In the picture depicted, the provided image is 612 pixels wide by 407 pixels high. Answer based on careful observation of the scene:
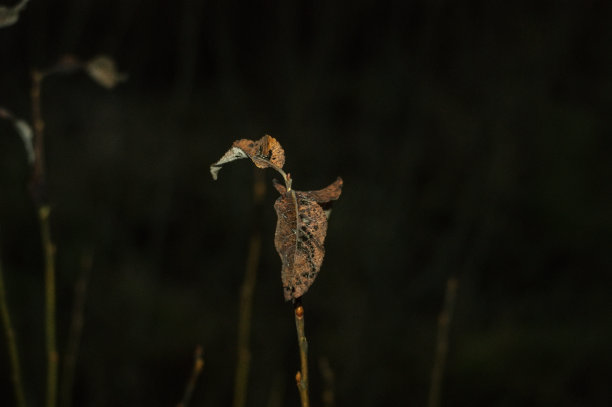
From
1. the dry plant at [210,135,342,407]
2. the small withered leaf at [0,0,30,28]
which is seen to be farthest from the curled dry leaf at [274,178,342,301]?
the small withered leaf at [0,0,30,28]

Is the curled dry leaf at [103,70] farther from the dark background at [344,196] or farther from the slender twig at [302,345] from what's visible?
the dark background at [344,196]

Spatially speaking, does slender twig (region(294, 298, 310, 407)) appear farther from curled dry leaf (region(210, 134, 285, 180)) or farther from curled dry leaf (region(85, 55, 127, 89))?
curled dry leaf (region(85, 55, 127, 89))

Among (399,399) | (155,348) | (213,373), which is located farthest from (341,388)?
(155,348)

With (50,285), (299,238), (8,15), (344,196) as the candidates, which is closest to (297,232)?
(299,238)

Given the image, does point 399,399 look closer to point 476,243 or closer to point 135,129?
point 476,243

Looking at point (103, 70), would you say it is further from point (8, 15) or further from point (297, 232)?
point (297, 232)

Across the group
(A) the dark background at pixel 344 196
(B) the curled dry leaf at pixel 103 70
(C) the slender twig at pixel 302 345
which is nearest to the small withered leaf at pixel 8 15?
(B) the curled dry leaf at pixel 103 70
